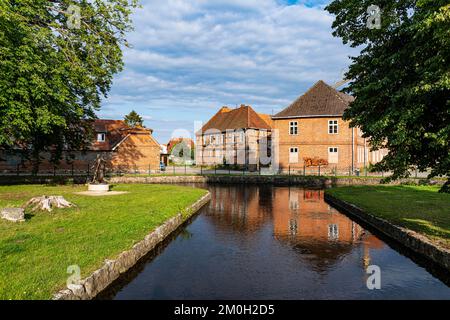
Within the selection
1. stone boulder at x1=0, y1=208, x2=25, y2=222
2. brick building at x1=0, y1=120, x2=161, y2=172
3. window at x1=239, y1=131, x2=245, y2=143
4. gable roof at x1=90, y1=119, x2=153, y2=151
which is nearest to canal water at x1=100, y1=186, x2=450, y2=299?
stone boulder at x1=0, y1=208, x2=25, y2=222

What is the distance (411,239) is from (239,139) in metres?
43.7

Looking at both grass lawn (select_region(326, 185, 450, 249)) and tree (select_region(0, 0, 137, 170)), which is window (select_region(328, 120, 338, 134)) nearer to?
grass lawn (select_region(326, 185, 450, 249))

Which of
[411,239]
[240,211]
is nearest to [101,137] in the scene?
[240,211]

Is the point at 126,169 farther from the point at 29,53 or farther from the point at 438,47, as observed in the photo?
the point at 438,47

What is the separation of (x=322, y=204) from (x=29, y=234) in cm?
1656

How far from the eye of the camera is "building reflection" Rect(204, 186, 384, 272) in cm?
1071

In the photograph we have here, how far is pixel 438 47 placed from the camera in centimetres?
812

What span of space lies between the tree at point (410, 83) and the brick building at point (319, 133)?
30.6m

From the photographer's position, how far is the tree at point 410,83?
7480 mm

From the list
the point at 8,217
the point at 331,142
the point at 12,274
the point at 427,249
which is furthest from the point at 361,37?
the point at 331,142

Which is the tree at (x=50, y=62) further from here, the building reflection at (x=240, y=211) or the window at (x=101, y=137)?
the window at (x=101, y=137)

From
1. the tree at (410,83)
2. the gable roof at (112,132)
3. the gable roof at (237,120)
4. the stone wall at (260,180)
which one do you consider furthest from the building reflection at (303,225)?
the gable roof at (237,120)

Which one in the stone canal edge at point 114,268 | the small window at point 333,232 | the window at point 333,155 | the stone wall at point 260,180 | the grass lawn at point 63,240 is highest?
the window at point 333,155
